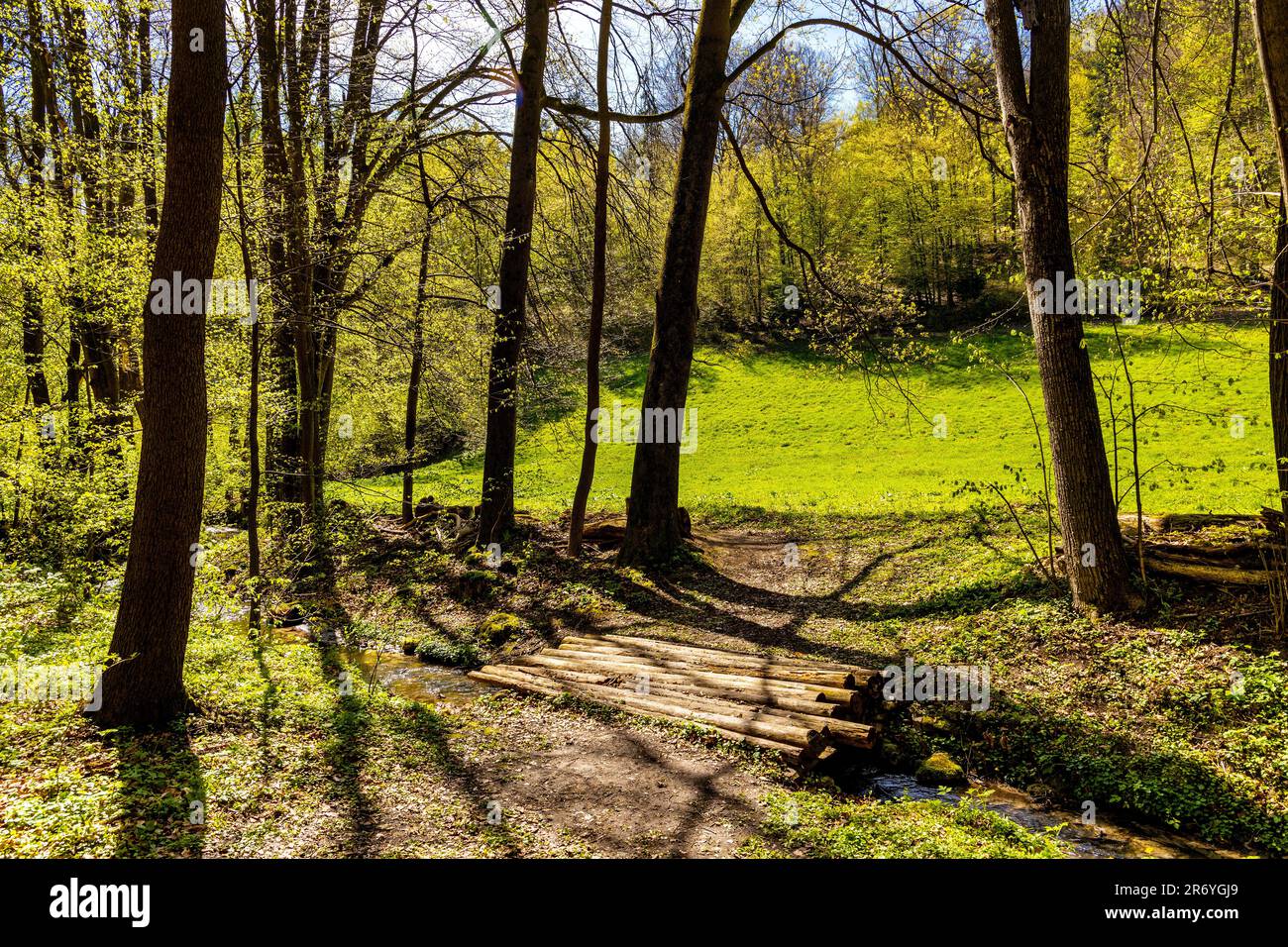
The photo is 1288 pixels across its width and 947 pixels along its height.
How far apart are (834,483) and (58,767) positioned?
59.5ft

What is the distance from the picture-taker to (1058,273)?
333 inches

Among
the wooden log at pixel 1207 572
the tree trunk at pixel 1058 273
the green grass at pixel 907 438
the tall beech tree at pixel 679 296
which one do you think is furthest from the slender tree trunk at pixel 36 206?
the wooden log at pixel 1207 572

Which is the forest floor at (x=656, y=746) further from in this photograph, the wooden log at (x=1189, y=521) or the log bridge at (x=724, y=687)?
the wooden log at (x=1189, y=521)

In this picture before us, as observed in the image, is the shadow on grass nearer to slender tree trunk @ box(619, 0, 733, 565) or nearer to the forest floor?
the forest floor

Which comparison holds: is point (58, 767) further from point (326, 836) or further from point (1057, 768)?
point (1057, 768)

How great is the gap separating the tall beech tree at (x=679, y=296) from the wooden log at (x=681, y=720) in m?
3.96

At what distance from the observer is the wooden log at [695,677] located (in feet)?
22.8

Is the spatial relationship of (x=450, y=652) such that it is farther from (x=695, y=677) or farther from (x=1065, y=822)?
(x=1065, y=822)

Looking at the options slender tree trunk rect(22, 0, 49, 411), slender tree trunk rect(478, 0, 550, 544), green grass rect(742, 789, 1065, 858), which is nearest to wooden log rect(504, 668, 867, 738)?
green grass rect(742, 789, 1065, 858)

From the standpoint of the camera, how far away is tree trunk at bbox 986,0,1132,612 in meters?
8.27

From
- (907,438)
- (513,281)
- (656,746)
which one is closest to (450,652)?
(656,746)

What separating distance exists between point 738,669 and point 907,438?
20.2 metres

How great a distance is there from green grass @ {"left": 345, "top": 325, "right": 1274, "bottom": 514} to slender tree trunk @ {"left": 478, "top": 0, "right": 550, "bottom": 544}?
4.17 ft

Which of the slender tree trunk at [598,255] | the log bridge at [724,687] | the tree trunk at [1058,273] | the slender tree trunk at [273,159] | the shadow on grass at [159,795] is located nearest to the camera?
the shadow on grass at [159,795]
